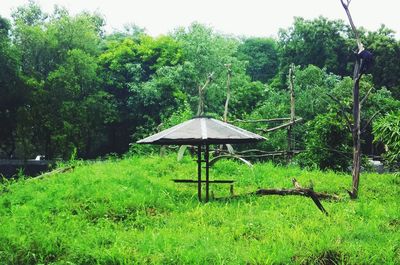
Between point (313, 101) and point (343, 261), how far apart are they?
15.8m

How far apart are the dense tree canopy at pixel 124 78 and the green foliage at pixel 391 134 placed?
1024cm

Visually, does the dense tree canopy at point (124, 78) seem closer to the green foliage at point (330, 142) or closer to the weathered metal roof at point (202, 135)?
the green foliage at point (330, 142)

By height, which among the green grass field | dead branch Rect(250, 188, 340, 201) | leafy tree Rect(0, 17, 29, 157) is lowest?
the green grass field

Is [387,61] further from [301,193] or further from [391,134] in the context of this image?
[301,193]

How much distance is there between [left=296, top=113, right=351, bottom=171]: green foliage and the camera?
13234 millimetres

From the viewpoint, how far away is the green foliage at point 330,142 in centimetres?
1323

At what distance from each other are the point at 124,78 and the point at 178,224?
65.1ft

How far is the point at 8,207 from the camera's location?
820cm

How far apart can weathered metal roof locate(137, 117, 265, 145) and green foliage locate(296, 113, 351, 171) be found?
5180 mm

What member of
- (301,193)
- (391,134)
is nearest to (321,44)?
(391,134)

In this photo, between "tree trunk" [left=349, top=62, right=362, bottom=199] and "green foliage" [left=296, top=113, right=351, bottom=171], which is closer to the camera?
"tree trunk" [left=349, top=62, right=362, bottom=199]

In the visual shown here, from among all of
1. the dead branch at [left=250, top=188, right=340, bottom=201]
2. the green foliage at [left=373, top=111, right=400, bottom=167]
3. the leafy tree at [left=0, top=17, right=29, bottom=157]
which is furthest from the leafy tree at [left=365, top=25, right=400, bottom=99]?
the leafy tree at [left=0, top=17, right=29, bottom=157]

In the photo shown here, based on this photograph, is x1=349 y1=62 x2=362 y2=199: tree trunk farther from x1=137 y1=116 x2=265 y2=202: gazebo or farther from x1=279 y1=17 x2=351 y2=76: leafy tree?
x1=279 y1=17 x2=351 y2=76: leafy tree

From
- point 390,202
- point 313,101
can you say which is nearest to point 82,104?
point 313,101
